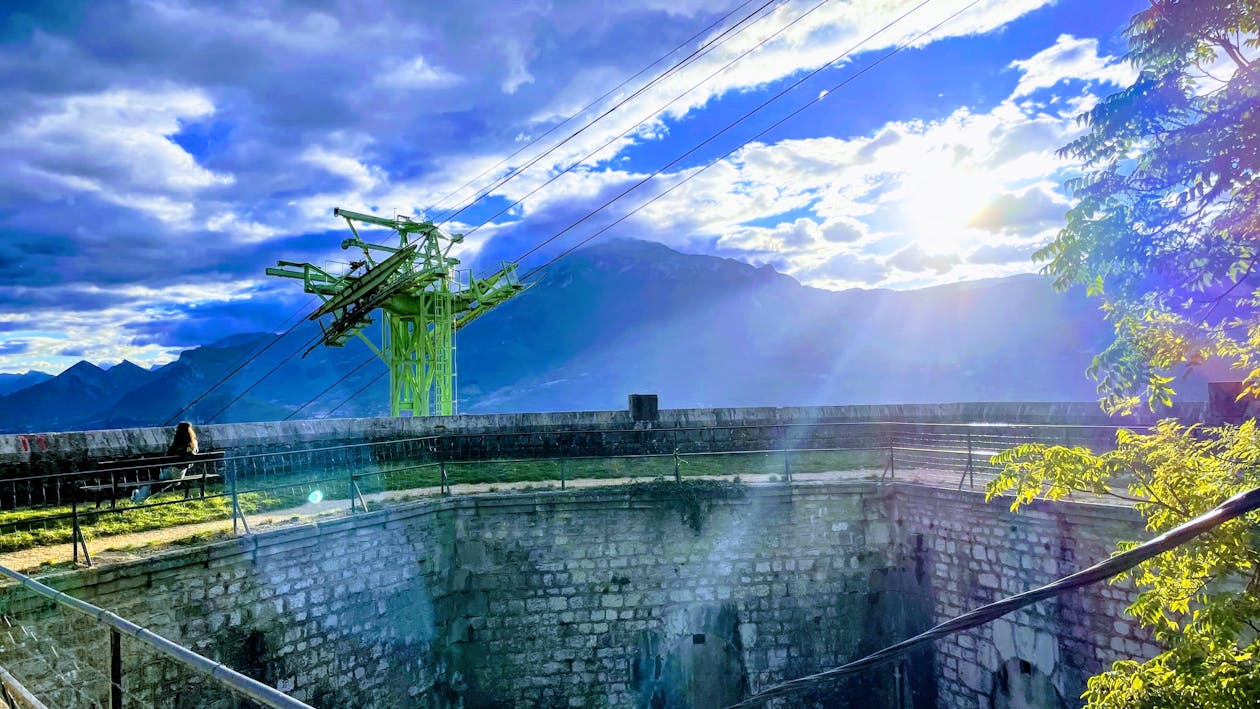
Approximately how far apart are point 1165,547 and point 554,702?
10.2m

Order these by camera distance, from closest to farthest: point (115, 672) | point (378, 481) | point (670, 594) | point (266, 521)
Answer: point (115, 672), point (266, 521), point (670, 594), point (378, 481)

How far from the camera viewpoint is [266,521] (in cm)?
953

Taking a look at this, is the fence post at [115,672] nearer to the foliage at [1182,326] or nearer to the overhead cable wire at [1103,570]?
the overhead cable wire at [1103,570]

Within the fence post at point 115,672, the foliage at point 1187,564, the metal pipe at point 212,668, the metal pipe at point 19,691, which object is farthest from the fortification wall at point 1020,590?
the metal pipe at point 19,691

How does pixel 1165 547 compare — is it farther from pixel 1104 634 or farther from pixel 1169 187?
pixel 1104 634

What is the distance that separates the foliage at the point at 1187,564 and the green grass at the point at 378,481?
711 centimetres

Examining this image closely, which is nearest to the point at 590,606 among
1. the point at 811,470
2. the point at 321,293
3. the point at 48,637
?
the point at 811,470

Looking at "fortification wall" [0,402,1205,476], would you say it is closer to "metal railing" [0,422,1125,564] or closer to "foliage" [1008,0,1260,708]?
"metal railing" [0,422,1125,564]

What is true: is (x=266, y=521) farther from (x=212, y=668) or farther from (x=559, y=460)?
(x=212, y=668)

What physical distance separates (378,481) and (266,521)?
3.15m

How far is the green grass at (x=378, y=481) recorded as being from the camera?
28.4ft

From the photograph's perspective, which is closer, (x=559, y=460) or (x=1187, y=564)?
(x=1187, y=564)

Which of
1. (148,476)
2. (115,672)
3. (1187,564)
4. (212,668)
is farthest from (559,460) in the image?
(212,668)

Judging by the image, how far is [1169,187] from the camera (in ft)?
17.1
